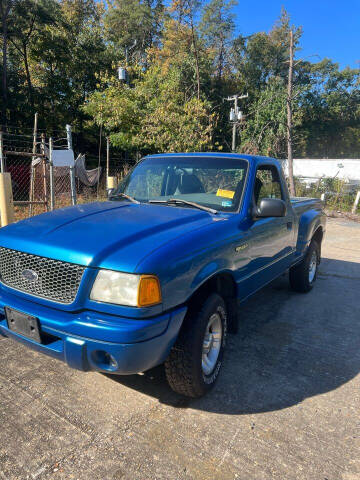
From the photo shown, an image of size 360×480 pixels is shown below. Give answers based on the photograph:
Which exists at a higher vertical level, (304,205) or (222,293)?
(304,205)

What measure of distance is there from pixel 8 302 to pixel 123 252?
95 centimetres

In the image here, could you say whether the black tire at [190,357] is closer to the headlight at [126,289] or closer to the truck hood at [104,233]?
the headlight at [126,289]

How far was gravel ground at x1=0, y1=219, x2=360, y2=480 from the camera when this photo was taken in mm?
1958

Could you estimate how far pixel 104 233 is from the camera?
7.48 ft

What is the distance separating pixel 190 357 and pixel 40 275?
1125 mm

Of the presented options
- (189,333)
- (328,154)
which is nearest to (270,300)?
(189,333)

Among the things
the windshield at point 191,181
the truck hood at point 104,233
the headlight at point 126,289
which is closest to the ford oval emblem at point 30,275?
the truck hood at point 104,233

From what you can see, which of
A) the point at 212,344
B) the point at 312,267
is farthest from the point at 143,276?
the point at 312,267

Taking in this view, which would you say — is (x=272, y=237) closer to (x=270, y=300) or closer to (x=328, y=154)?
(x=270, y=300)

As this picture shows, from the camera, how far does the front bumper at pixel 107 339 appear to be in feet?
6.32

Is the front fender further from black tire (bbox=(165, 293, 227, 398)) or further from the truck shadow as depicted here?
black tire (bbox=(165, 293, 227, 398))

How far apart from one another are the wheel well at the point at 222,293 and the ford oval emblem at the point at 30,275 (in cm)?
105

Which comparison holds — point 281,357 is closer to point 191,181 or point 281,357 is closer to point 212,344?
point 212,344

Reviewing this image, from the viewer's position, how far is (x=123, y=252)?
2.05 meters
